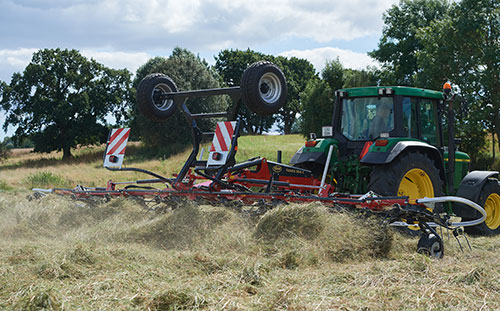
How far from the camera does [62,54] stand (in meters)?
39.3

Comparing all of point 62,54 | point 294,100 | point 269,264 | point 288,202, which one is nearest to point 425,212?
point 288,202

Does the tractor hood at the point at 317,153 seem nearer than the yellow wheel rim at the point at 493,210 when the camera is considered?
Yes

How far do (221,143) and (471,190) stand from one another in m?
3.74

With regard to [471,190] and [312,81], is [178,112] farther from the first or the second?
[471,190]

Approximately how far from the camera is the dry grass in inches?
148

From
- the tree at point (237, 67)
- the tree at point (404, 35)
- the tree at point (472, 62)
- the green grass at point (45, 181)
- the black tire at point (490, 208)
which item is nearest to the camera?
the black tire at point (490, 208)

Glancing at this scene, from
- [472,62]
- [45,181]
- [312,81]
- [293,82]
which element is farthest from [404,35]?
[45,181]

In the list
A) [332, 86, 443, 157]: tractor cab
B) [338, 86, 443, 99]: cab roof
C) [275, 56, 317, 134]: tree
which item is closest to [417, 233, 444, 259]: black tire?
[332, 86, 443, 157]: tractor cab

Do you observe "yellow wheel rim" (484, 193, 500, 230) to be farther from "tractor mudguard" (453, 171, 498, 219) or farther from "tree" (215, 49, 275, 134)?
"tree" (215, 49, 275, 134)

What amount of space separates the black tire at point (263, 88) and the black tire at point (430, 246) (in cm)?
272

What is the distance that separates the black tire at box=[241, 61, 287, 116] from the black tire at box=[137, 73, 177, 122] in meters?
1.55

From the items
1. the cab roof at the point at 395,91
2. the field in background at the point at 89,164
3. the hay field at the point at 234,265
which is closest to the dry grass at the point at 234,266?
the hay field at the point at 234,265

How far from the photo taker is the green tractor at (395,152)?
6922mm

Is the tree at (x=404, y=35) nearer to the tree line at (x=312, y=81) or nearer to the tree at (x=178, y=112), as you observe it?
the tree line at (x=312, y=81)
